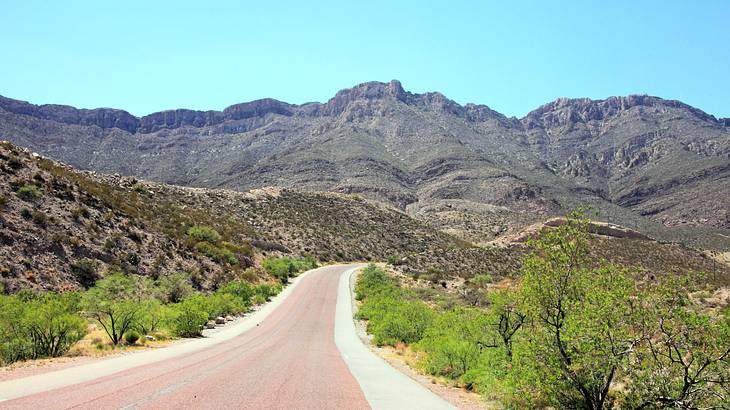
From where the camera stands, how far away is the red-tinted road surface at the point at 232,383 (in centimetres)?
892

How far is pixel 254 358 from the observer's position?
50.6ft

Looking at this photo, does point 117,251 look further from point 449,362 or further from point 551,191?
point 551,191

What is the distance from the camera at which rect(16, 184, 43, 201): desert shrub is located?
3052 cm

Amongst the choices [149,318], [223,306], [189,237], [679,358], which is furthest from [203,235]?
[679,358]

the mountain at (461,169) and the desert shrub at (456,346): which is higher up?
the mountain at (461,169)

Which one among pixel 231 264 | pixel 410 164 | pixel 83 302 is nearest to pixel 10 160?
pixel 231 264

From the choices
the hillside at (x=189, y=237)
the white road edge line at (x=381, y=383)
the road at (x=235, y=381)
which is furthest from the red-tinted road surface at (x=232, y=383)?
the hillside at (x=189, y=237)

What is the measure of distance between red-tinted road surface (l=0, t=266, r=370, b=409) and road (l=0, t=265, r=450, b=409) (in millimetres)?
18

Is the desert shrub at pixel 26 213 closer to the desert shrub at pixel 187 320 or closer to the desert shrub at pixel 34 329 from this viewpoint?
the desert shrub at pixel 187 320

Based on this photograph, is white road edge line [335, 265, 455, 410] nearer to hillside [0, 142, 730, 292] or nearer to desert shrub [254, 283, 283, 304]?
hillside [0, 142, 730, 292]

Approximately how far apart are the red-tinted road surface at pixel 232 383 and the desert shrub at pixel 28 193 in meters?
21.1

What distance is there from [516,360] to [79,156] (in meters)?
185

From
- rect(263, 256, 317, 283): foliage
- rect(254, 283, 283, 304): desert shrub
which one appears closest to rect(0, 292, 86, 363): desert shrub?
rect(254, 283, 283, 304): desert shrub

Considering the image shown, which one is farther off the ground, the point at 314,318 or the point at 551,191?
the point at 551,191
